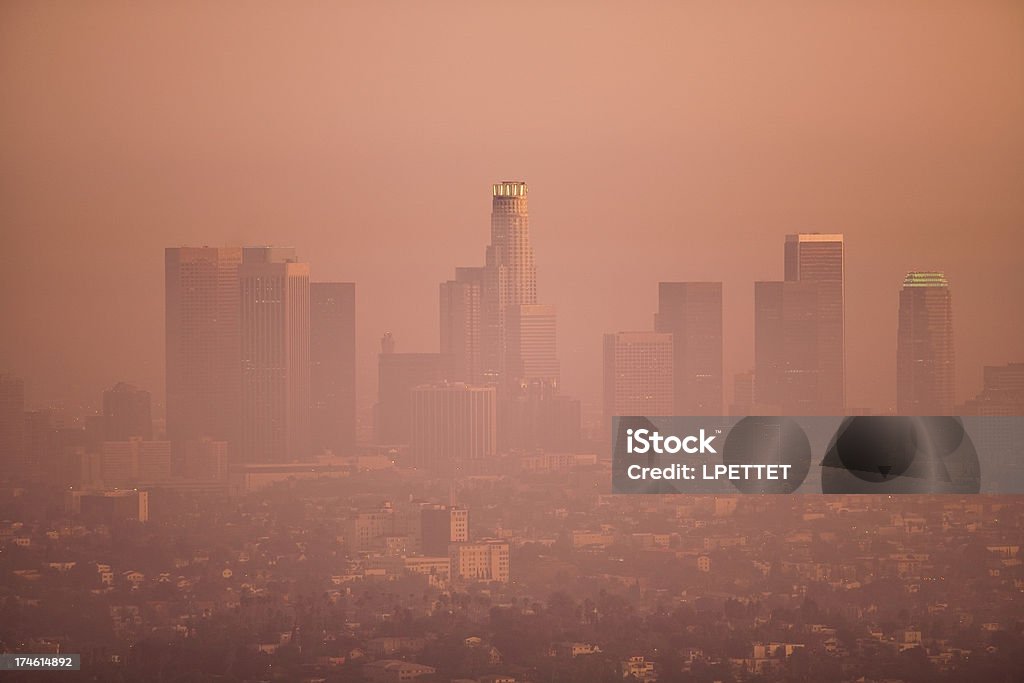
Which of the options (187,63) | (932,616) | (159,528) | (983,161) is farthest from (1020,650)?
(187,63)

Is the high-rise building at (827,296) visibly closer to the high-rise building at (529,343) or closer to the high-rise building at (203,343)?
the high-rise building at (529,343)

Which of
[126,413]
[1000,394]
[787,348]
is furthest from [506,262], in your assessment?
[1000,394]

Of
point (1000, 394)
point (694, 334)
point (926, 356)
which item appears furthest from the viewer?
point (694, 334)

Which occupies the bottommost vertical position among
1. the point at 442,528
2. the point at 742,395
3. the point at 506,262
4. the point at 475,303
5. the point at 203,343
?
the point at 442,528

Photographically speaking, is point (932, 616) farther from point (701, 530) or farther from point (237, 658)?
point (237, 658)

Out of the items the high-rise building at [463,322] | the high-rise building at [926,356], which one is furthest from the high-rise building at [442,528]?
the high-rise building at [926,356]

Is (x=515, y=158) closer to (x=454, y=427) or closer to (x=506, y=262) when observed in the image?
(x=506, y=262)

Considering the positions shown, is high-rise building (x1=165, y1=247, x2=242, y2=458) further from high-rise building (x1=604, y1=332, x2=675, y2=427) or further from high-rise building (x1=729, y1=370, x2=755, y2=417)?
high-rise building (x1=729, y1=370, x2=755, y2=417)
